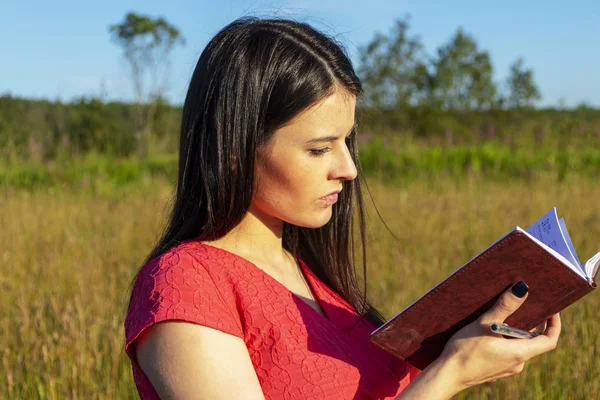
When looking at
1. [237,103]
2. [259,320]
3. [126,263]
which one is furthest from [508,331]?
[126,263]

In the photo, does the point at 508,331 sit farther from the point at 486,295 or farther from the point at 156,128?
the point at 156,128

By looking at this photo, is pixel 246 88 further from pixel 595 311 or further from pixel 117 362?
pixel 595 311

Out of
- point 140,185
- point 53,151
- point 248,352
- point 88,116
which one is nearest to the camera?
point 248,352

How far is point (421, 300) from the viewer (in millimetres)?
1329

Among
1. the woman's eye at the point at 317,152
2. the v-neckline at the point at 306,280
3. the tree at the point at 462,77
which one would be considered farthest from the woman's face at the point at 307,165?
the tree at the point at 462,77

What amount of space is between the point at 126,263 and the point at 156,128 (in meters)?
11.6

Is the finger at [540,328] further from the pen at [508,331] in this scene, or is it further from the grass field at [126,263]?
the grass field at [126,263]

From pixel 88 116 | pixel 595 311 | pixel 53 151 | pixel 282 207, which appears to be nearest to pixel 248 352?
pixel 282 207

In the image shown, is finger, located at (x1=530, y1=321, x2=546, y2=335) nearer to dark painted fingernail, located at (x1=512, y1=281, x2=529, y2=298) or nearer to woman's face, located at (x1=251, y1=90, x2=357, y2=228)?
dark painted fingernail, located at (x1=512, y1=281, x2=529, y2=298)

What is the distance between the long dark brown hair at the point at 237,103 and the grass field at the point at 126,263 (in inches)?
18.7

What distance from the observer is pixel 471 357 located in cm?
132

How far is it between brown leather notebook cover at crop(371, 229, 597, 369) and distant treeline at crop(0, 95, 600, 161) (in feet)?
29.9

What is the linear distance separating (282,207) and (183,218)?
23cm

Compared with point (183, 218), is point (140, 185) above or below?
below
